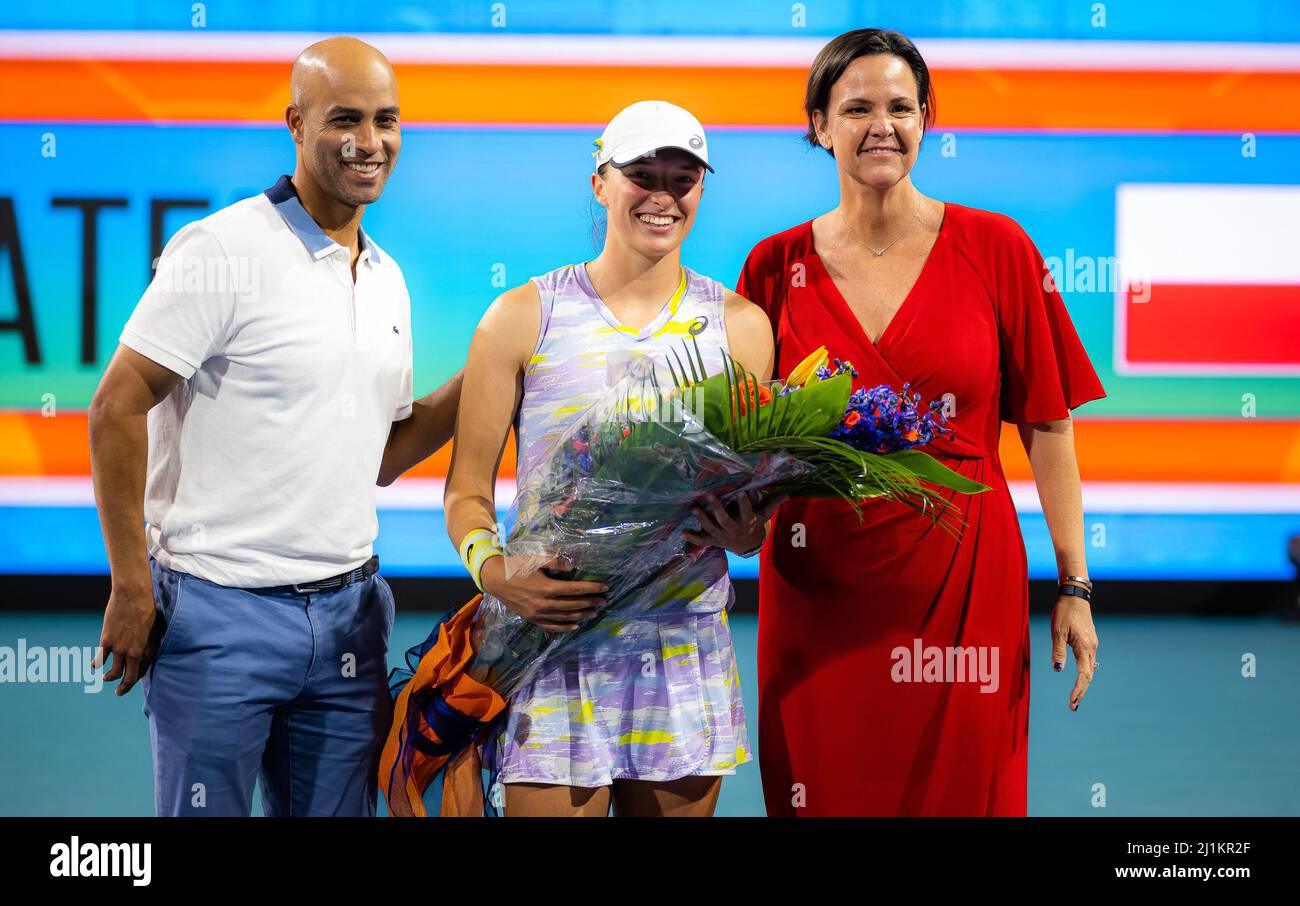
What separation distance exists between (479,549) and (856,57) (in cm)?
109

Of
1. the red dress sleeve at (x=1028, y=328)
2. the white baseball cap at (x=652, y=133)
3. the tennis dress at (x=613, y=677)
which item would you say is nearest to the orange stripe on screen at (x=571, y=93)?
the red dress sleeve at (x=1028, y=328)

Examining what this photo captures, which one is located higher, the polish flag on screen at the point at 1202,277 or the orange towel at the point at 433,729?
the polish flag on screen at the point at 1202,277

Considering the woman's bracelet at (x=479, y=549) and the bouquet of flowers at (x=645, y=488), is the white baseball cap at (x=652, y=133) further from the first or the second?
the woman's bracelet at (x=479, y=549)

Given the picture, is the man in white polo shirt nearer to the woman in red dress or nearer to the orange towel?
the orange towel

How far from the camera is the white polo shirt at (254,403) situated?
6.71 ft

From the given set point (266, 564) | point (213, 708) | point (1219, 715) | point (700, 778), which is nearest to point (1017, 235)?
point (700, 778)

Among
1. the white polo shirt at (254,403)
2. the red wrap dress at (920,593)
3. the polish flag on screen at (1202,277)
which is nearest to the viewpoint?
the white polo shirt at (254,403)

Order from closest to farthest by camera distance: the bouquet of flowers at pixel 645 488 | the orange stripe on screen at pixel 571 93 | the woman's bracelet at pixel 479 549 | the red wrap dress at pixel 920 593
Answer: the bouquet of flowers at pixel 645 488
the woman's bracelet at pixel 479 549
the red wrap dress at pixel 920 593
the orange stripe on screen at pixel 571 93

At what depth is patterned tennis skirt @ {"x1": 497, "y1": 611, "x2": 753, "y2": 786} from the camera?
1.95 meters

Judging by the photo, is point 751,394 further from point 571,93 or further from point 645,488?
point 571,93

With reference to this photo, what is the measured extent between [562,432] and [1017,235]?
0.95 meters

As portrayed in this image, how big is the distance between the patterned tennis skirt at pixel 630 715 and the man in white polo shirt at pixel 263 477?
0.38 m

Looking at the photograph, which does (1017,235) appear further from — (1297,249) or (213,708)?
(1297,249)

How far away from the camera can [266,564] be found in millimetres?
2070
